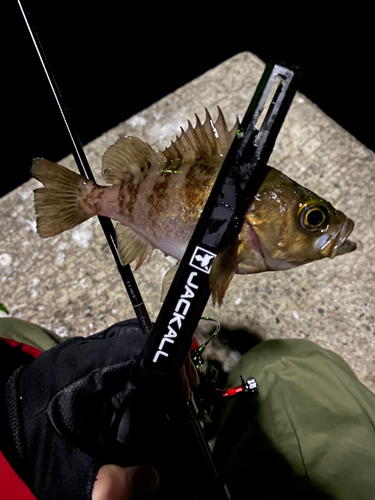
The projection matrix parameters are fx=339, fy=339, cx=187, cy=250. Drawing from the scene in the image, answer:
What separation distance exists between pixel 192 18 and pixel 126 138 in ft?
10.2

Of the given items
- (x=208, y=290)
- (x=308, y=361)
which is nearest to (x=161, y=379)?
(x=208, y=290)

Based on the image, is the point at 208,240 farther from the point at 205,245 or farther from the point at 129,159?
the point at 129,159

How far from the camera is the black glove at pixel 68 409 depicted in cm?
115

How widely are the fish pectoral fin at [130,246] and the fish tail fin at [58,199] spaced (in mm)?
117

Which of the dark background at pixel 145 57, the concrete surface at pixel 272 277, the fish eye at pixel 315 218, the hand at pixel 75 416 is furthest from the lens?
the dark background at pixel 145 57

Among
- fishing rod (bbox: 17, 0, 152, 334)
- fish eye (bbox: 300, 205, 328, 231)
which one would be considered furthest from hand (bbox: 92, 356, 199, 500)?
fish eye (bbox: 300, 205, 328, 231)

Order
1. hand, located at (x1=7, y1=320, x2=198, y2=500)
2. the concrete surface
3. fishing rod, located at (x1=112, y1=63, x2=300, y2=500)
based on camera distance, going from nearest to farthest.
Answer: fishing rod, located at (x1=112, y1=63, x2=300, y2=500)
hand, located at (x1=7, y1=320, x2=198, y2=500)
the concrete surface

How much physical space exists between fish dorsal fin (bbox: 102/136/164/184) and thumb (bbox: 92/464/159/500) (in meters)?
0.93

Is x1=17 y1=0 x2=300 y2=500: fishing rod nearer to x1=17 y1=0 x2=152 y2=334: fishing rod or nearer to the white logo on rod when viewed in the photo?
the white logo on rod

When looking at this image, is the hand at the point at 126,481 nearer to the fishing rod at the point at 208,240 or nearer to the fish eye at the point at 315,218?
the fishing rod at the point at 208,240

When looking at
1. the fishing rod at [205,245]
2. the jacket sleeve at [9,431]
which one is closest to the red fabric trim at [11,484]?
the jacket sleeve at [9,431]

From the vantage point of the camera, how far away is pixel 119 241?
1.09 meters

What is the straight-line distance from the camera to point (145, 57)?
319 centimetres

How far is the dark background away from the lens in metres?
2.78
